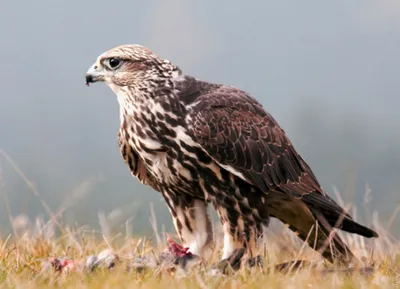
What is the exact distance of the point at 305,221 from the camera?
21.8ft

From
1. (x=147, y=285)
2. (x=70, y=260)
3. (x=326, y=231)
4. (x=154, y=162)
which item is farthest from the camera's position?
(x=326, y=231)

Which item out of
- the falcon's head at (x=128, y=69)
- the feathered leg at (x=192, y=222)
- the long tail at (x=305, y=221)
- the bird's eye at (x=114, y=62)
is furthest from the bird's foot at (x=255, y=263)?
the bird's eye at (x=114, y=62)

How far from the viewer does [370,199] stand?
21.0 ft

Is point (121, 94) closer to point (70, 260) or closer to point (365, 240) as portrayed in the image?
point (70, 260)

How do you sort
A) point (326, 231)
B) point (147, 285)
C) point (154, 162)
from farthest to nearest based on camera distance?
point (326, 231) < point (154, 162) < point (147, 285)

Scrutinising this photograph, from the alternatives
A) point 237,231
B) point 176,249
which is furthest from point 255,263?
point 237,231

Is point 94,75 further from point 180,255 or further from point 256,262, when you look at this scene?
point 256,262

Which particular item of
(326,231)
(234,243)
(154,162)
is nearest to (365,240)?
(326,231)

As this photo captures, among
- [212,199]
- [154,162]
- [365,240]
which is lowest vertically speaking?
[365,240]

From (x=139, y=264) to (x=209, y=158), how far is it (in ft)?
3.68

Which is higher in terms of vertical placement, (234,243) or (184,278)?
(184,278)

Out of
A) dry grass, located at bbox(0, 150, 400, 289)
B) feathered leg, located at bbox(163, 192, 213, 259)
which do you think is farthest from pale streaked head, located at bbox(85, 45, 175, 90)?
dry grass, located at bbox(0, 150, 400, 289)

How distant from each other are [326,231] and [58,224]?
193cm

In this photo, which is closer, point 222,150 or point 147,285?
point 147,285
